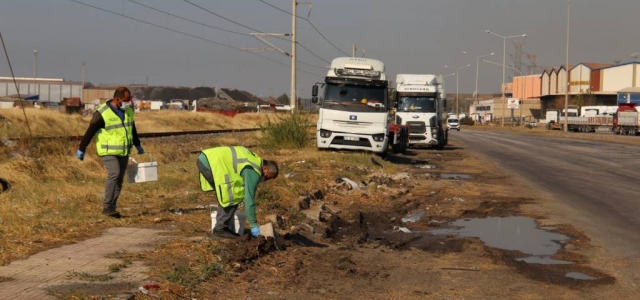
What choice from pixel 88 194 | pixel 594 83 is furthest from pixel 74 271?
pixel 594 83

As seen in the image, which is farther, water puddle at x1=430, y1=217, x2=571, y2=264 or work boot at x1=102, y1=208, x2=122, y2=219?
work boot at x1=102, y1=208, x2=122, y2=219

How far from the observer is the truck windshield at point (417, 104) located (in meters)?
38.4

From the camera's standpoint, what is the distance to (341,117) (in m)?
27.1

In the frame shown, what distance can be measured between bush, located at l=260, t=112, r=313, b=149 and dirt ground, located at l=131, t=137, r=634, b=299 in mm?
13352

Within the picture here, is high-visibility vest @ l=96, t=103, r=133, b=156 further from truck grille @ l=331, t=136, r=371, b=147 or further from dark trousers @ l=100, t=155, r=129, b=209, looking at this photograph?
truck grille @ l=331, t=136, r=371, b=147

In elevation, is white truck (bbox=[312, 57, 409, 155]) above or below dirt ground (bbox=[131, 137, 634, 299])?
above

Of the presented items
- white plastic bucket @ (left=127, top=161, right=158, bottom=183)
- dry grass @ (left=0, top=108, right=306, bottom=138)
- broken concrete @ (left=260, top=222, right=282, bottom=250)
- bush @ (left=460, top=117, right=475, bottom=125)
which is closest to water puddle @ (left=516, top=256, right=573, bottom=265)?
broken concrete @ (left=260, top=222, right=282, bottom=250)

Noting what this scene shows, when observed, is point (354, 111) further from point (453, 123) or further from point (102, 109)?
point (453, 123)

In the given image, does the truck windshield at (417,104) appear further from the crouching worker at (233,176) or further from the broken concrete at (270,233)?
the crouching worker at (233,176)

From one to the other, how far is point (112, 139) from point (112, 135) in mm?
55

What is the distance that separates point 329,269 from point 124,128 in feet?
12.5

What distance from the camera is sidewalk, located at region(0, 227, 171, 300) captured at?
6.68m

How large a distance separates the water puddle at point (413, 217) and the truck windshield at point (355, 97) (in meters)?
12.4

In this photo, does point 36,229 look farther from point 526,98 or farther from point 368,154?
point 526,98
